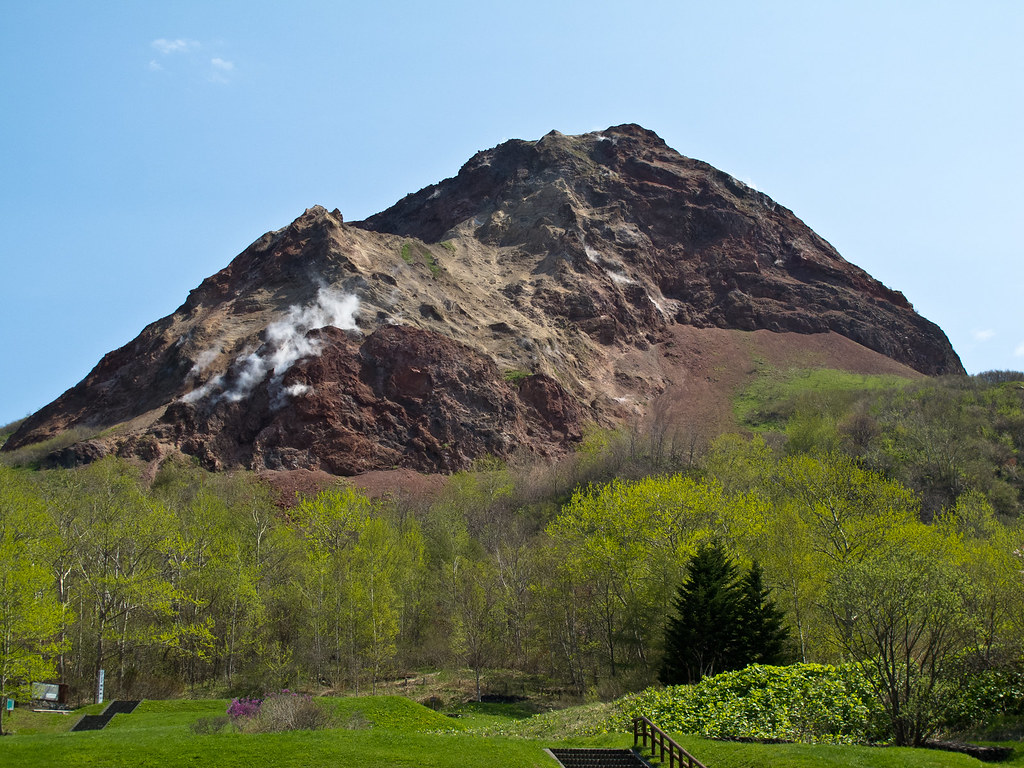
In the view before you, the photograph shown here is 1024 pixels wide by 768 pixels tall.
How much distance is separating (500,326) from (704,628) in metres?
81.5

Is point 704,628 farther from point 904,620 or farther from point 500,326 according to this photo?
point 500,326

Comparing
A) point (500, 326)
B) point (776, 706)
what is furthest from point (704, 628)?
point (500, 326)

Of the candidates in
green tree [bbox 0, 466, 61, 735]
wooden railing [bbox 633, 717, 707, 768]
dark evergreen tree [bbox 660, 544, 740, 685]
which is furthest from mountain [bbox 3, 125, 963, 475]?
wooden railing [bbox 633, 717, 707, 768]

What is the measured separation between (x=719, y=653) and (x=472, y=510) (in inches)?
1482

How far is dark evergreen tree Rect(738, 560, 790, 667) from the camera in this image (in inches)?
1061

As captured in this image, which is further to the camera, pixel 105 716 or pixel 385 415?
pixel 385 415

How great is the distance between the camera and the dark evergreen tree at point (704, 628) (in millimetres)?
26953

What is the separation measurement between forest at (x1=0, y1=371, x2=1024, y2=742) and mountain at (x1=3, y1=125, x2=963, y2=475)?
29.0 metres

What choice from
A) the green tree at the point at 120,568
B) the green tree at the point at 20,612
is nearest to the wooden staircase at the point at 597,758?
the green tree at the point at 20,612

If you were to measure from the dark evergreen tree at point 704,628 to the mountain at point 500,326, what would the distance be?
59.6m

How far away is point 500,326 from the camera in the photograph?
349 ft

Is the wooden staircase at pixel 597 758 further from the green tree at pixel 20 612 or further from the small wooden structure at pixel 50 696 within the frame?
the small wooden structure at pixel 50 696

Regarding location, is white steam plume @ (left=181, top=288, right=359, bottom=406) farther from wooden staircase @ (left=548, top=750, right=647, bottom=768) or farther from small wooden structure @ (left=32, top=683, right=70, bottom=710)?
wooden staircase @ (left=548, top=750, right=647, bottom=768)

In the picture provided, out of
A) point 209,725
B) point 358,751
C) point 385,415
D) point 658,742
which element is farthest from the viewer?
point 385,415
